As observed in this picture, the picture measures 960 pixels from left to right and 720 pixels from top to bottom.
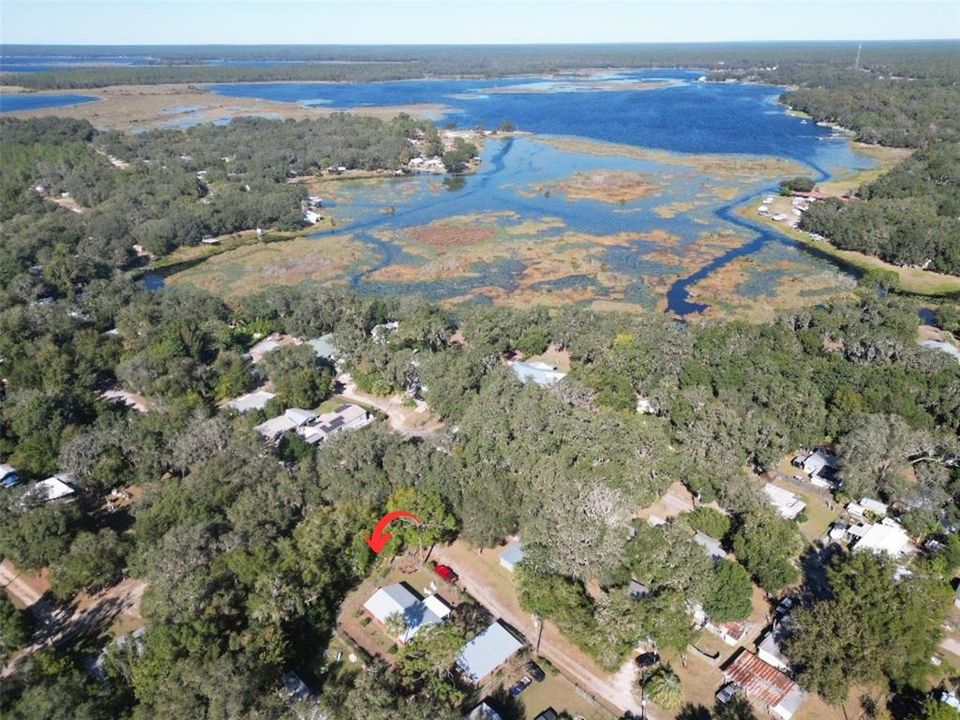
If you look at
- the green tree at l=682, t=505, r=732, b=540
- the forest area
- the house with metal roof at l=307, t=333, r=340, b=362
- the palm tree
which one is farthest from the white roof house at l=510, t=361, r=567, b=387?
the palm tree

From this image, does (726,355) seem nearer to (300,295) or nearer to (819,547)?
(819,547)

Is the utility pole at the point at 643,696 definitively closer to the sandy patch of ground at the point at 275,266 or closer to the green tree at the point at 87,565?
the green tree at the point at 87,565

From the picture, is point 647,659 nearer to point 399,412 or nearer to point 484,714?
point 484,714

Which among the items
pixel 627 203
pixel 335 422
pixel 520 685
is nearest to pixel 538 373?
pixel 335 422

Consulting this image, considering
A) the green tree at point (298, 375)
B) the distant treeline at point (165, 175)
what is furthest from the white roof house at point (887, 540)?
the distant treeline at point (165, 175)

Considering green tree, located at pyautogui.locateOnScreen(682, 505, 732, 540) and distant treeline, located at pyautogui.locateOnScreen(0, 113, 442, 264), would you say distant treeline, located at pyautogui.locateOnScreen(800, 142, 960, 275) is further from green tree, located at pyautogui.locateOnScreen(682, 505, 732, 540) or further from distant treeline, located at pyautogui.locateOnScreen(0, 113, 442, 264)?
distant treeline, located at pyautogui.locateOnScreen(0, 113, 442, 264)

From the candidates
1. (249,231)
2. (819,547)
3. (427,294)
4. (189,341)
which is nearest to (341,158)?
(249,231)
